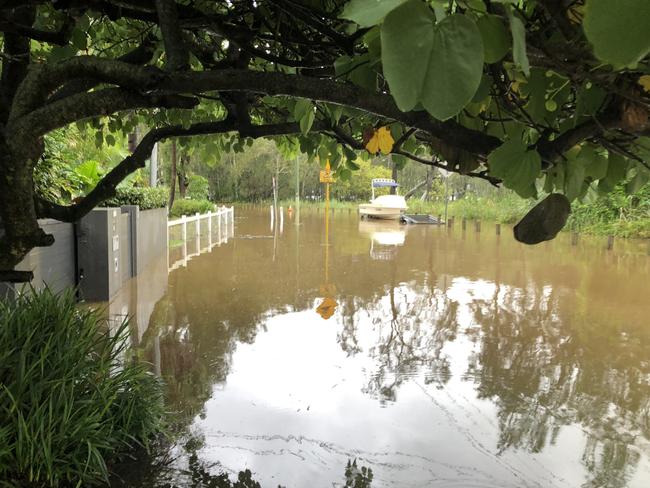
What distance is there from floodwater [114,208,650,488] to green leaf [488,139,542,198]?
250cm

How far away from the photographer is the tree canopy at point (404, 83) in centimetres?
65

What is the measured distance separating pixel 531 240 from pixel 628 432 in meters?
3.38

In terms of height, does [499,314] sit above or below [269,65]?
below

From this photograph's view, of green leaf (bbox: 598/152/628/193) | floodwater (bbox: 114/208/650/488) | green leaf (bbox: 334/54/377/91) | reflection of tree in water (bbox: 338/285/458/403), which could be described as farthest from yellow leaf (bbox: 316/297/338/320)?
green leaf (bbox: 334/54/377/91)

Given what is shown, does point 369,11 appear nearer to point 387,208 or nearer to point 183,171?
point 183,171

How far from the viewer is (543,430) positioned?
13.5 feet

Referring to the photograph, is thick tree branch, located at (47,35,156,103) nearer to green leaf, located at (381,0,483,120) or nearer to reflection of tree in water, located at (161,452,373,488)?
green leaf, located at (381,0,483,120)

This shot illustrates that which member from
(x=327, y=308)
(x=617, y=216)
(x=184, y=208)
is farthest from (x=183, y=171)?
(x=617, y=216)

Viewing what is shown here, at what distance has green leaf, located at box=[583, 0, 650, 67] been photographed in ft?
1.81

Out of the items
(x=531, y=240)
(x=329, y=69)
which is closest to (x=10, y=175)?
(x=329, y=69)

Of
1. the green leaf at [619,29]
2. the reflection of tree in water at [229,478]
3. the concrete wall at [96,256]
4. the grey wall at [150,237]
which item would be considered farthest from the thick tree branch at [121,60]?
the grey wall at [150,237]

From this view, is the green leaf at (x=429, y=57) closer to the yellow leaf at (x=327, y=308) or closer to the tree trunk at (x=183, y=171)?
the yellow leaf at (x=327, y=308)

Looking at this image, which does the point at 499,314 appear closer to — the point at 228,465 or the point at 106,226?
the point at 228,465

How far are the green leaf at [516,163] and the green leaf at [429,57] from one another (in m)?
0.82
